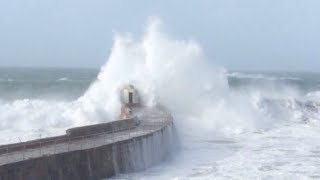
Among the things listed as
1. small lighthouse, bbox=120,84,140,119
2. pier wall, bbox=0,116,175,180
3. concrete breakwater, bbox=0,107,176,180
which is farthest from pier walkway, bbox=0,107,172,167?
small lighthouse, bbox=120,84,140,119

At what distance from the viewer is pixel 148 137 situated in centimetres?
1606

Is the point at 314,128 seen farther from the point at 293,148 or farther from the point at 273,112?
the point at 293,148

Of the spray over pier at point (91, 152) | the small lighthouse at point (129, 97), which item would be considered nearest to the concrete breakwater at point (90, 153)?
the spray over pier at point (91, 152)

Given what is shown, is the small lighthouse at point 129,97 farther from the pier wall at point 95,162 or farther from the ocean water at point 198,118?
the pier wall at point 95,162

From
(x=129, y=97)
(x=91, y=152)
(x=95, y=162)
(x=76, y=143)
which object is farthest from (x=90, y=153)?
(x=129, y=97)

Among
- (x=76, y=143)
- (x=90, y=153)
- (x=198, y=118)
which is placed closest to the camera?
(x=90, y=153)

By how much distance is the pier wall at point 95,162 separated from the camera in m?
11.8

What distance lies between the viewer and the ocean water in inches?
615

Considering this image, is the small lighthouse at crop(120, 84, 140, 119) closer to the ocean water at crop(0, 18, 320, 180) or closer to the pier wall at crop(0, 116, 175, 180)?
the ocean water at crop(0, 18, 320, 180)

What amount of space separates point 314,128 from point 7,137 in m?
14.5

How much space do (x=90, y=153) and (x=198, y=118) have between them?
535 inches

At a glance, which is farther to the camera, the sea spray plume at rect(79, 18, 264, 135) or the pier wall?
the sea spray plume at rect(79, 18, 264, 135)

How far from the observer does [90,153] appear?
1351cm

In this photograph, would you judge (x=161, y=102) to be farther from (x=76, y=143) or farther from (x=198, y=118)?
(x=76, y=143)
